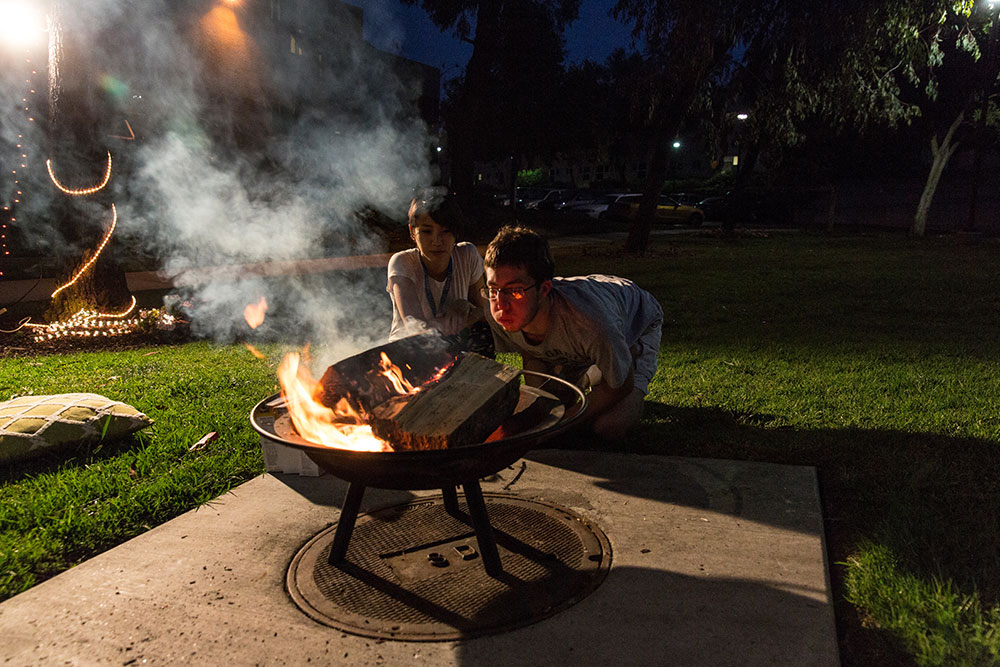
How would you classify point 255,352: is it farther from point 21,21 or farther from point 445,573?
point 21,21

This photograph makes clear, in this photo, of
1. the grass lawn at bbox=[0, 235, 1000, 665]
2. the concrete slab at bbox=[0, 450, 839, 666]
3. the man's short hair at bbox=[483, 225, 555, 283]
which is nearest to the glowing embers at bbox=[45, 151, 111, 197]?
the grass lawn at bbox=[0, 235, 1000, 665]

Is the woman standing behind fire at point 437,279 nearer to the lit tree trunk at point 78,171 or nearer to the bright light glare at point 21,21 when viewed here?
the lit tree trunk at point 78,171

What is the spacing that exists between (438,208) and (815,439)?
2.47 metres

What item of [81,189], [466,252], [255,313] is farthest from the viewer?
[255,313]

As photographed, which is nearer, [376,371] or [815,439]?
[376,371]

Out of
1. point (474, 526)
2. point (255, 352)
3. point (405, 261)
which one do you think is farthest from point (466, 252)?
point (255, 352)

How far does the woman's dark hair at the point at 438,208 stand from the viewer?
4070 millimetres

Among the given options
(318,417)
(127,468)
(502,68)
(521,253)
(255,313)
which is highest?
(502,68)

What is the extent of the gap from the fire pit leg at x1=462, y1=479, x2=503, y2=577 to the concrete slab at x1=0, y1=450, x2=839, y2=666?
0.33 metres

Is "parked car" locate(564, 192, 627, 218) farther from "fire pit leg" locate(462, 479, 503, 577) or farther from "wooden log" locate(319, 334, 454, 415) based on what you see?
"fire pit leg" locate(462, 479, 503, 577)

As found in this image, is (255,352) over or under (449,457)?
under

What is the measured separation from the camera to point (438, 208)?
407cm

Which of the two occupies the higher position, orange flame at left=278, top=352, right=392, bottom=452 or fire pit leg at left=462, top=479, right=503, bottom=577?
orange flame at left=278, top=352, right=392, bottom=452

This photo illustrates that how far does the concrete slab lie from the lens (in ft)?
7.20
